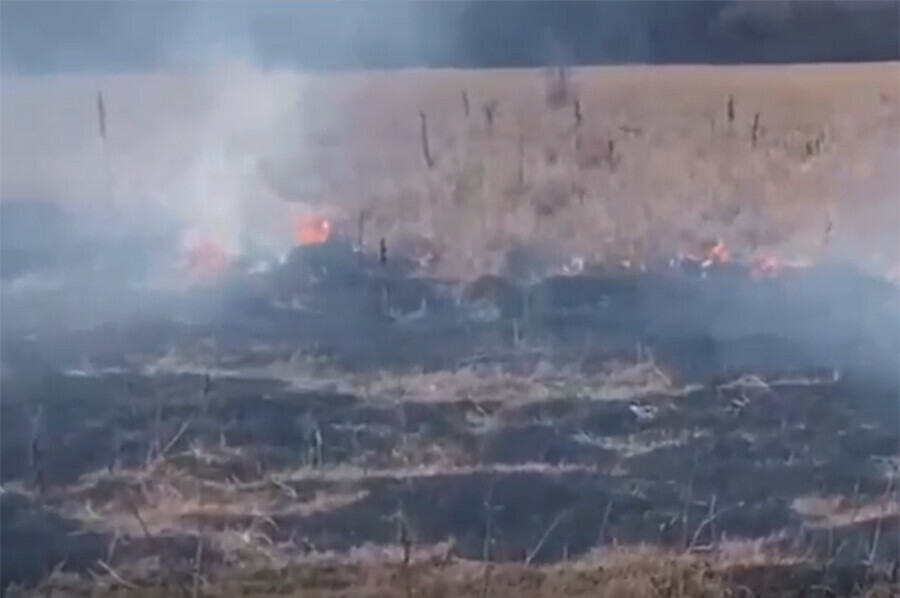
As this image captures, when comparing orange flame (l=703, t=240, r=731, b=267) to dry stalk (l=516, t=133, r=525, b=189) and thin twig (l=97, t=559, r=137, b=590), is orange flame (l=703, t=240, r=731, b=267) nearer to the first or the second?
dry stalk (l=516, t=133, r=525, b=189)

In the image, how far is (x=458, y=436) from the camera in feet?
5.35

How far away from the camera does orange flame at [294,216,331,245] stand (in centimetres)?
161

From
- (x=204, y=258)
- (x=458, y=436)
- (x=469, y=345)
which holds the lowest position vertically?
(x=458, y=436)

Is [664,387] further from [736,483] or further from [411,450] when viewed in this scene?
[411,450]

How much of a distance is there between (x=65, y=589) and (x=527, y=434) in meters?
0.53

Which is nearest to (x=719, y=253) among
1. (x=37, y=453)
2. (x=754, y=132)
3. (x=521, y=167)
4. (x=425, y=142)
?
(x=754, y=132)

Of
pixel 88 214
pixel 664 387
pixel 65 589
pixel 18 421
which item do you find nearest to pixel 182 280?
pixel 88 214

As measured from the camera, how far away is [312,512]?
5.31 ft

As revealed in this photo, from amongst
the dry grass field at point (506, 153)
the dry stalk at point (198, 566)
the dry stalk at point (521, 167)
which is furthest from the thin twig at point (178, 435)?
the dry stalk at point (521, 167)

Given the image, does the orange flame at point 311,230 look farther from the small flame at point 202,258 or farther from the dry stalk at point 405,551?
the dry stalk at point 405,551

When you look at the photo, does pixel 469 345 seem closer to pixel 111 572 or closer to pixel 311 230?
pixel 311 230

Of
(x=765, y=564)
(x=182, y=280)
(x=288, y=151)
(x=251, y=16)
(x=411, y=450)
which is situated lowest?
(x=765, y=564)

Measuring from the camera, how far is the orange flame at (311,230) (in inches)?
63.6

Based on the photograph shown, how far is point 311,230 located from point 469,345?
8.5 inches
